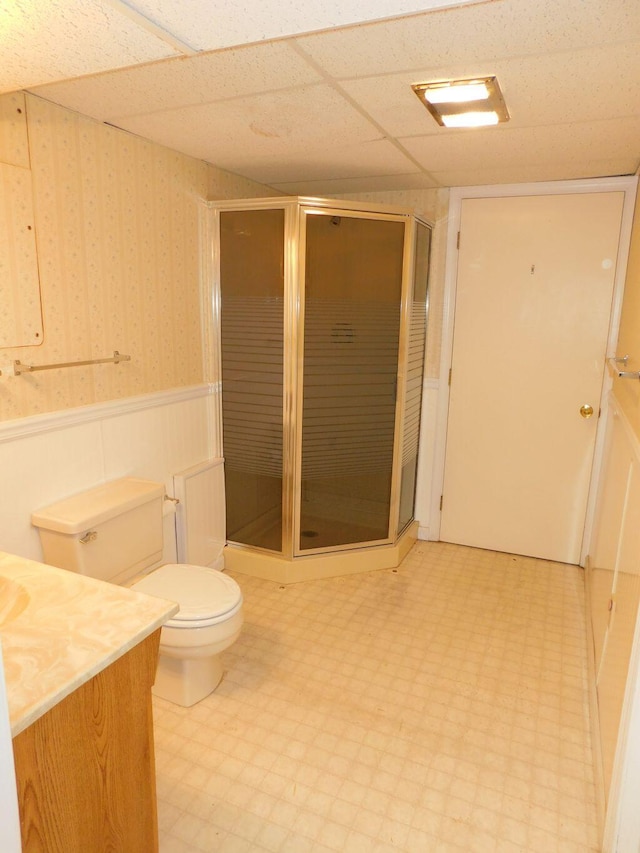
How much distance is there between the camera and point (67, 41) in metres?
1.26

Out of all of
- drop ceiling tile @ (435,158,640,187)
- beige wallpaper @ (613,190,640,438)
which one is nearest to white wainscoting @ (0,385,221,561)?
drop ceiling tile @ (435,158,640,187)

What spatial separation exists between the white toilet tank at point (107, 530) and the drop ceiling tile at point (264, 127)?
145 centimetres

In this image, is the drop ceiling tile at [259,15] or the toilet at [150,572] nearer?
the drop ceiling tile at [259,15]

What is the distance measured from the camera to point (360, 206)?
2.82 m

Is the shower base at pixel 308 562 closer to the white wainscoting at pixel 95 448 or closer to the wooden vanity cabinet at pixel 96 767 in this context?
the white wainscoting at pixel 95 448

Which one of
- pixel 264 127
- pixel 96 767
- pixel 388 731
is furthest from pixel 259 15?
pixel 388 731

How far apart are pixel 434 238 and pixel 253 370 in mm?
1386

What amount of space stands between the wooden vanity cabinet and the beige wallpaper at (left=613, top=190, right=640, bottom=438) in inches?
64.3

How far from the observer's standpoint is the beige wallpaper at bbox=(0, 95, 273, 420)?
1.97 meters

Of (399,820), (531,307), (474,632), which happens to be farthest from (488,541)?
(399,820)

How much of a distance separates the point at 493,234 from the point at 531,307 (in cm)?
48

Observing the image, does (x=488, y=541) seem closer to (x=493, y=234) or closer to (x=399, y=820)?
(x=493, y=234)

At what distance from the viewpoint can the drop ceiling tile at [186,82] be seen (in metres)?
1.59

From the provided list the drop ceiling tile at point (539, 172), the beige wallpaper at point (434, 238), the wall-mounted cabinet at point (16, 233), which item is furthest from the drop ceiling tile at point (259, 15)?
the beige wallpaper at point (434, 238)
